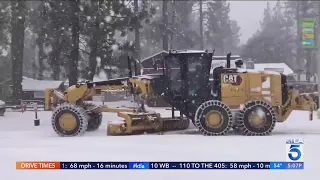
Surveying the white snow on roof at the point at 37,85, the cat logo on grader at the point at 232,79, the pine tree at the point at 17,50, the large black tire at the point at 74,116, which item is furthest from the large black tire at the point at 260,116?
the white snow on roof at the point at 37,85

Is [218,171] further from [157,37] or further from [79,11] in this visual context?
[157,37]

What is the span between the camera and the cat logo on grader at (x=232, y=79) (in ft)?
51.4

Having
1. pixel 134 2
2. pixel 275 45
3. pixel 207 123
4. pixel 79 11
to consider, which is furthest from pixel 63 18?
pixel 275 45

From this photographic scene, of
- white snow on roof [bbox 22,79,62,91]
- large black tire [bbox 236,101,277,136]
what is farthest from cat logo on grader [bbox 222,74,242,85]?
white snow on roof [bbox 22,79,62,91]

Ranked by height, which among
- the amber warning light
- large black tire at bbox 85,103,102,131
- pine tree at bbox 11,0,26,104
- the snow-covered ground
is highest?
pine tree at bbox 11,0,26,104

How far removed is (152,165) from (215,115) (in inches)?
256

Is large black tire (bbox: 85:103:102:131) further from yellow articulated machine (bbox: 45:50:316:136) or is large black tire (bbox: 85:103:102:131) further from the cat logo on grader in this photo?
the cat logo on grader

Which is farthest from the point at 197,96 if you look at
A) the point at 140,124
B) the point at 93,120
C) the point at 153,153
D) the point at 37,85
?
the point at 37,85

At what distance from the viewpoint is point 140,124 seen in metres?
15.7

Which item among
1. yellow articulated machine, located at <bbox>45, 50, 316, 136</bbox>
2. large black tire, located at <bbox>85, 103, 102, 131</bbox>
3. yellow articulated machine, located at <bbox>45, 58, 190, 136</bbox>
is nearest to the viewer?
yellow articulated machine, located at <bbox>45, 50, 316, 136</bbox>

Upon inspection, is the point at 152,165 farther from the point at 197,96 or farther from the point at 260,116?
the point at 197,96

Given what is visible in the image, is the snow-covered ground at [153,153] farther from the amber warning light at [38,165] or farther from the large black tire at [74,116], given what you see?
the large black tire at [74,116]

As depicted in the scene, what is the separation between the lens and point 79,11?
32312 mm

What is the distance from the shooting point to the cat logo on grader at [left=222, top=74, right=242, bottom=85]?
51.4 feet
